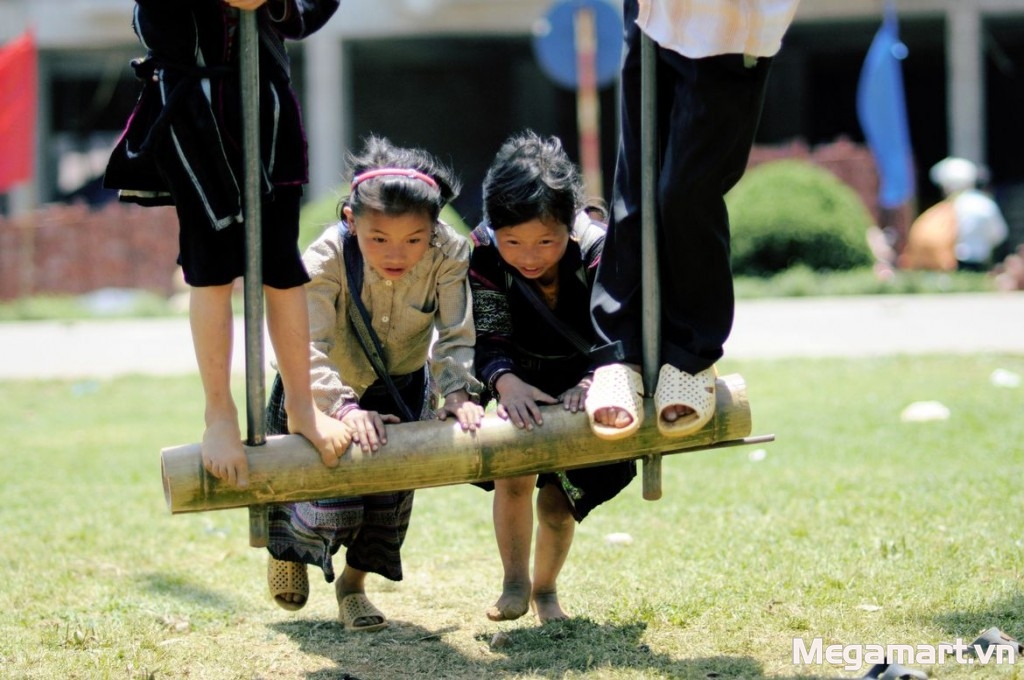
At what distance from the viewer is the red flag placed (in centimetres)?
1470

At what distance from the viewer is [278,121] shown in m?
3.61

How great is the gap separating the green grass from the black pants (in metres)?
0.93

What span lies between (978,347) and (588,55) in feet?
14.1

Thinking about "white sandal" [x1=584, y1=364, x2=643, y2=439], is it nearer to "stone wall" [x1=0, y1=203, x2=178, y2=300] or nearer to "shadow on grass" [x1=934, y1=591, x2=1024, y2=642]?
"shadow on grass" [x1=934, y1=591, x2=1024, y2=642]

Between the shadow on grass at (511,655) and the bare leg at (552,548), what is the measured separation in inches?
7.9

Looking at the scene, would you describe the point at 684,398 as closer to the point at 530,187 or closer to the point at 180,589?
the point at 530,187

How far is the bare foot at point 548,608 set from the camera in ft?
14.1

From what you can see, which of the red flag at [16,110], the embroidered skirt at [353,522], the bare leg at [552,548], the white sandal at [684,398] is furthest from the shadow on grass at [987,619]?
the red flag at [16,110]

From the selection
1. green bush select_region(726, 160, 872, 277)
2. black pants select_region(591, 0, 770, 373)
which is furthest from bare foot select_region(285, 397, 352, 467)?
green bush select_region(726, 160, 872, 277)

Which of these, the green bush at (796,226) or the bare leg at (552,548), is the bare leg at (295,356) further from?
the green bush at (796,226)

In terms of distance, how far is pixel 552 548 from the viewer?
438cm

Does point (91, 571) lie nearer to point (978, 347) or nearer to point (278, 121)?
point (278, 121)

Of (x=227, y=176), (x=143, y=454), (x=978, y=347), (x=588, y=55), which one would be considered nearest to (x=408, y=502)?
(x=227, y=176)

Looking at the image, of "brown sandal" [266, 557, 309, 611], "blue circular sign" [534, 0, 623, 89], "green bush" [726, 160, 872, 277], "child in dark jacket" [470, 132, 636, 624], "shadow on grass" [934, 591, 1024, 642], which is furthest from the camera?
"green bush" [726, 160, 872, 277]
